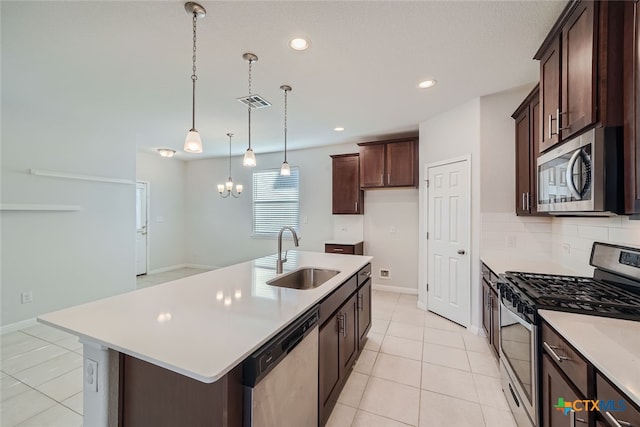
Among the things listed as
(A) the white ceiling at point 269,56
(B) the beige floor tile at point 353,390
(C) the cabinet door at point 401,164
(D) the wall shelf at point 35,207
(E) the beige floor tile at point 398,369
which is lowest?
(B) the beige floor tile at point 353,390

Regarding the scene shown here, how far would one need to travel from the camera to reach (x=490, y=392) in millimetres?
2021

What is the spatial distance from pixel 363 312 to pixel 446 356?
0.91 metres

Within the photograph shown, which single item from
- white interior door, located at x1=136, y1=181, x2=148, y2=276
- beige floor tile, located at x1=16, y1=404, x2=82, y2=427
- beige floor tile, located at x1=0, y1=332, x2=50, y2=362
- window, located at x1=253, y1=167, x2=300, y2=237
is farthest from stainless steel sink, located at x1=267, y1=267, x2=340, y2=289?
white interior door, located at x1=136, y1=181, x2=148, y2=276

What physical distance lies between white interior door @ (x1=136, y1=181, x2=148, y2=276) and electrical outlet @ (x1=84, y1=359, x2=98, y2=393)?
533 cm

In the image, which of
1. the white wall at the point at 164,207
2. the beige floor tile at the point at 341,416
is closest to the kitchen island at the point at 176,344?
the beige floor tile at the point at 341,416

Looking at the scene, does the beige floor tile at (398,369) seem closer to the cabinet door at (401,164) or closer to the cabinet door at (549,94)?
the cabinet door at (549,94)

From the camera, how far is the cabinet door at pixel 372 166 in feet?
14.0

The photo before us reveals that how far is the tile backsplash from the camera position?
1.76m

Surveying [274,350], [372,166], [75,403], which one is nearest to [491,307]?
Answer: [274,350]

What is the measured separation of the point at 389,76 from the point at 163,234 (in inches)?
234

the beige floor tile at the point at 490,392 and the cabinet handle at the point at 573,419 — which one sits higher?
the cabinet handle at the point at 573,419

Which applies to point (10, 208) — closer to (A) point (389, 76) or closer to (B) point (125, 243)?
(B) point (125, 243)

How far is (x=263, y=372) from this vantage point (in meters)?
1.03

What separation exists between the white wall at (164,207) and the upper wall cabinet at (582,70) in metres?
6.63
